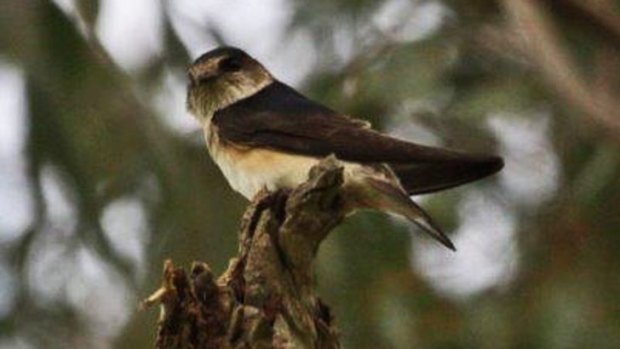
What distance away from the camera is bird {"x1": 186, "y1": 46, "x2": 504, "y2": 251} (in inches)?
158

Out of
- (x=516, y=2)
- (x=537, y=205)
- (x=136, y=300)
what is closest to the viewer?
(x=516, y=2)

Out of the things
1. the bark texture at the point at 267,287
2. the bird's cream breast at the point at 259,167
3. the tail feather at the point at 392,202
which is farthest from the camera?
the bird's cream breast at the point at 259,167

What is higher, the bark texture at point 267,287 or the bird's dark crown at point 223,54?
the bird's dark crown at point 223,54

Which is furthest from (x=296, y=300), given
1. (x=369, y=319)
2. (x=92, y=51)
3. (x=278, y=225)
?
(x=369, y=319)

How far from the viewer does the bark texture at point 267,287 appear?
3635 millimetres

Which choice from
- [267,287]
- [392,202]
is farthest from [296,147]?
[267,287]

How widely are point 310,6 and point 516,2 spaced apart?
46.2 inches

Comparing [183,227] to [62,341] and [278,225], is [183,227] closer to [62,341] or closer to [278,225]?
[62,341]

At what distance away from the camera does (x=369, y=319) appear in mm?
6070

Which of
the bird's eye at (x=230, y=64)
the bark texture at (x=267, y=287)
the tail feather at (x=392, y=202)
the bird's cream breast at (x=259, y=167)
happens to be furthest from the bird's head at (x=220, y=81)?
the bark texture at (x=267, y=287)

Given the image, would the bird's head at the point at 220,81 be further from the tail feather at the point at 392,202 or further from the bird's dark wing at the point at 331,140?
the tail feather at the point at 392,202

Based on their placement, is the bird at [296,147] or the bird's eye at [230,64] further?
the bird's eye at [230,64]

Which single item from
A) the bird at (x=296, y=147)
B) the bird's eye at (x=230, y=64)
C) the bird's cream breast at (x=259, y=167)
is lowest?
the bird's cream breast at (x=259, y=167)

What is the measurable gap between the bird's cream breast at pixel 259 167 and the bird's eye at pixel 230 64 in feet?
1.12
